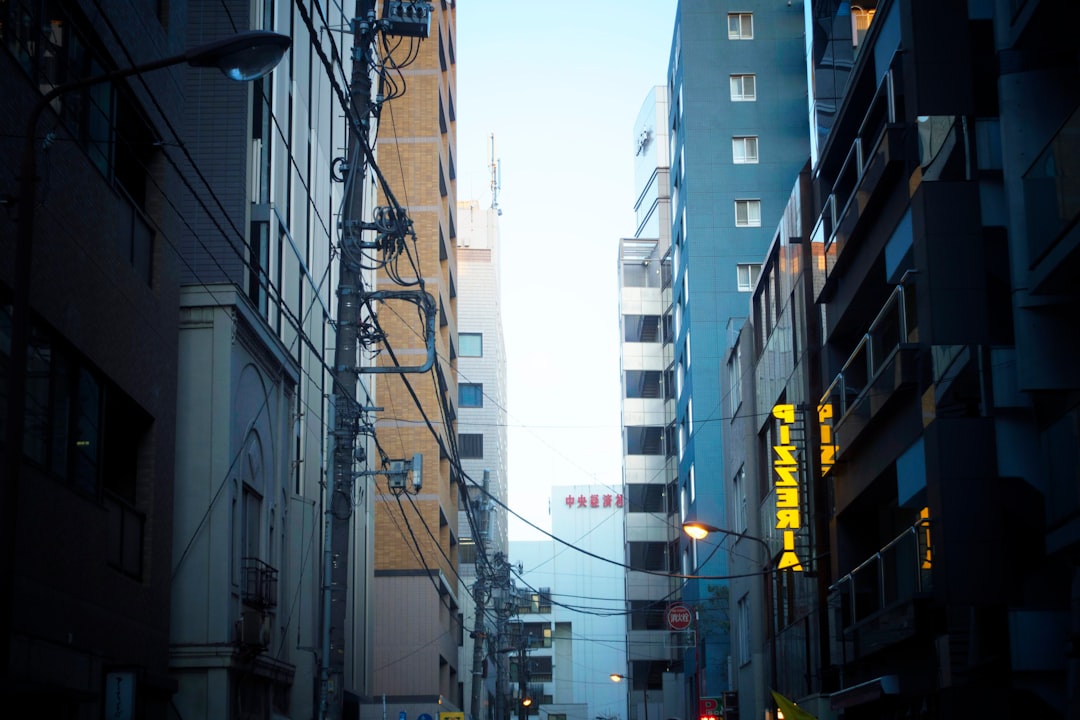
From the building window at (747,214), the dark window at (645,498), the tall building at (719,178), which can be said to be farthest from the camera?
the dark window at (645,498)

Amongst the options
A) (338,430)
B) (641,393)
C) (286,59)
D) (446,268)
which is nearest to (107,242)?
(338,430)

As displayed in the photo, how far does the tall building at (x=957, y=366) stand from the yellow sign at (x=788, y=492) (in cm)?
236

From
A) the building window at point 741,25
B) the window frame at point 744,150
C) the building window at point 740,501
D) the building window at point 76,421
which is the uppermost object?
the building window at point 741,25

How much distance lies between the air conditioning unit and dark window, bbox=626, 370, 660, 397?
60683 mm

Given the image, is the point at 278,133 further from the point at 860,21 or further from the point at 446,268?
the point at 446,268

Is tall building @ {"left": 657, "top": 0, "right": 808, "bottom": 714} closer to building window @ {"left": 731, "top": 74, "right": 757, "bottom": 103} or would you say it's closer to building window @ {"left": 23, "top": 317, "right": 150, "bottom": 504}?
building window @ {"left": 731, "top": 74, "right": 757, "bottom": 103}

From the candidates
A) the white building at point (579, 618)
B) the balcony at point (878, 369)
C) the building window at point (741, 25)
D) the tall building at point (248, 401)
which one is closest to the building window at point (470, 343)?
the white building at point (579, 618)

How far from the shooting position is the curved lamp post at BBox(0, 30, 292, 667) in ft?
36.3

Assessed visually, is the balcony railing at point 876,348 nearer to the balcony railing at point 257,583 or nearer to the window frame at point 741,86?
the balcony railing at point 257,583

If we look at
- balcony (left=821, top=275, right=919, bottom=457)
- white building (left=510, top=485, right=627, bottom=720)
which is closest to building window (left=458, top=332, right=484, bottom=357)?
white building (left=510, top=485, right=627, bottom=720)

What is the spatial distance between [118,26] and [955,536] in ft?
46.7

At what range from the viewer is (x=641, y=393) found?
282 ft

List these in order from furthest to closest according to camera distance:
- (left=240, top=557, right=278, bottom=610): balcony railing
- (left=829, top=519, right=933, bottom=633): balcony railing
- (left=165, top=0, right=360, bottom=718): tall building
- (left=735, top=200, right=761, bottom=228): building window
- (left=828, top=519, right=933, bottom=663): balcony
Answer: (left=735, top=200, right=761, bottom=228): building window < (left=240, top=557, right=278, bottom=610): balcony railing < (left=165, top=0, right=360, bottom=718): tall building < (left=828, top=519, right=933, bottom=663): balcony < (left=829, top=519, right=933, bottom=633): balcony railing

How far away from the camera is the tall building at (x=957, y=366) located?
17.8 m
